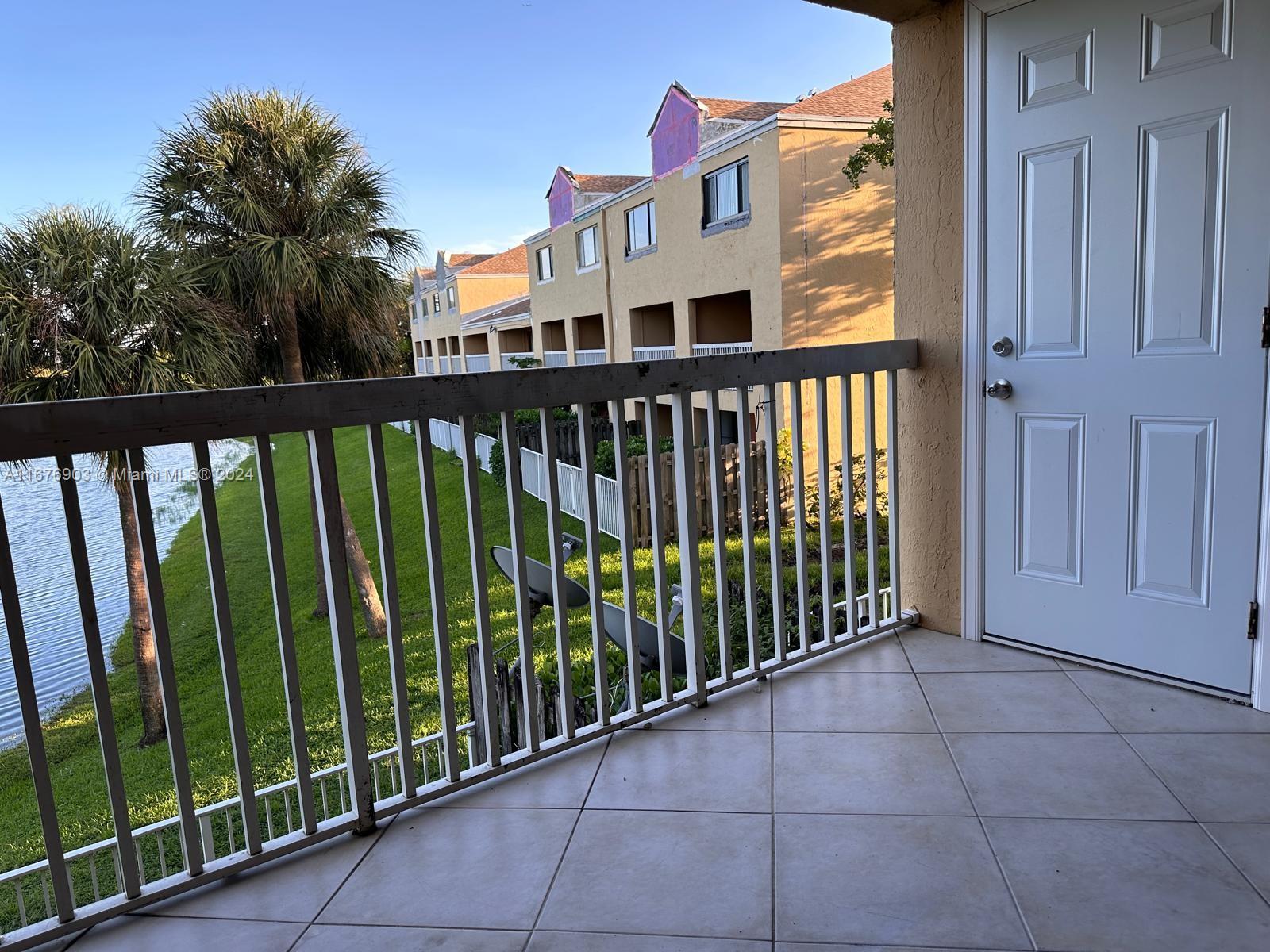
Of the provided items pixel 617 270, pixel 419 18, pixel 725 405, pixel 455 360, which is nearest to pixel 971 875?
pixel 725 405

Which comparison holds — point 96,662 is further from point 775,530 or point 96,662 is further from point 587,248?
point 587,248

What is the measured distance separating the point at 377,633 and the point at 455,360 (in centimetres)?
2094

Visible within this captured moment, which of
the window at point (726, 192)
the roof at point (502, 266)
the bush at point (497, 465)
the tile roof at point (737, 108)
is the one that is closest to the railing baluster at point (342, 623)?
the bush at point (497, 465)

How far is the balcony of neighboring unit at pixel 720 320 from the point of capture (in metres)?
14.1

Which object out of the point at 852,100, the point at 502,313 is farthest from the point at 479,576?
the point at 502,313

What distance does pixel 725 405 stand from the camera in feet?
44.2

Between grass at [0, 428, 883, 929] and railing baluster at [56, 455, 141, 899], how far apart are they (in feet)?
8.77

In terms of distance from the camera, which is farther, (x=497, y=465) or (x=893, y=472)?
(x=497, y=465)

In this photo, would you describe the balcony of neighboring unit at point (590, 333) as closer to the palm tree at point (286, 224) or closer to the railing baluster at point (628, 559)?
the palm tree at point (286, 224)

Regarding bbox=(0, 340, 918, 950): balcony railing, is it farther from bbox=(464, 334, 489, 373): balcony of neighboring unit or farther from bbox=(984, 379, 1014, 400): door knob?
bbox=(464, 334, 489, 373): balcony of neighboring unit

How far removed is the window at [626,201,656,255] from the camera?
47.1ft

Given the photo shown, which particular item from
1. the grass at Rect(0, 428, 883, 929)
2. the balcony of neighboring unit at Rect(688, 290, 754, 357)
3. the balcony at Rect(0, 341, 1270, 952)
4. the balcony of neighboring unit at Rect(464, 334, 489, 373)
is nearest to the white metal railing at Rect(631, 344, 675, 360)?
the balcony of neighboring unit at Rect(688, 290, 754, 357)

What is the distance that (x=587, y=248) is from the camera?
17.3m

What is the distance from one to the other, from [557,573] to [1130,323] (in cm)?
168
